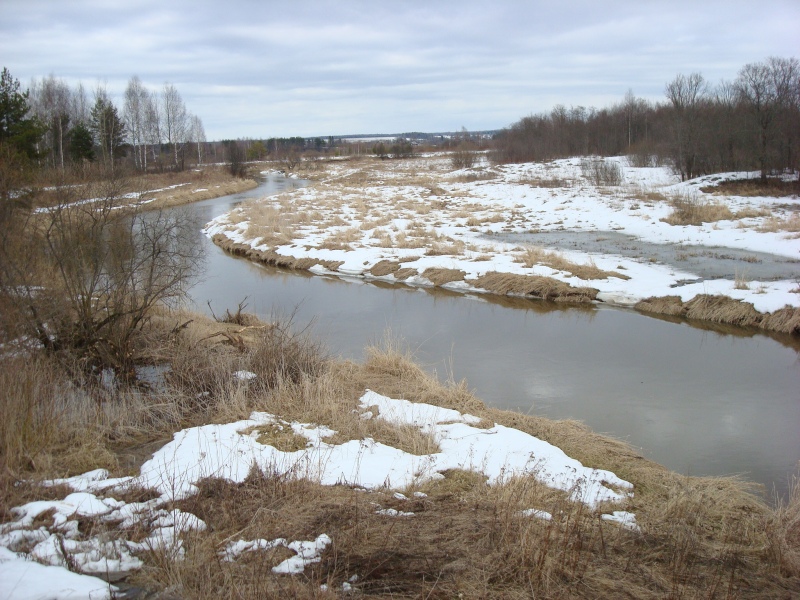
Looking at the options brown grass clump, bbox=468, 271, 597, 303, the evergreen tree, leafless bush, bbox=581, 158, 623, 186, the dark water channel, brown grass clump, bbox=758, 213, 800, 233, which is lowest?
the dark water channel

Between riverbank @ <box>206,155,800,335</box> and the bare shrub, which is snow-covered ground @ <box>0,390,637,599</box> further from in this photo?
the bare shrub

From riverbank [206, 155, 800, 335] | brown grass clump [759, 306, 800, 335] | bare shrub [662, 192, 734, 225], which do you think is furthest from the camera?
bare shrub [662, 192, 734, 225]

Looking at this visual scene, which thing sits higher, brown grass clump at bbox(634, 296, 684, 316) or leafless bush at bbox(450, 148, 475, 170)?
leafless bush at bbox(450, 148, 475, 170)

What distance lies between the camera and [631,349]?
1035cm

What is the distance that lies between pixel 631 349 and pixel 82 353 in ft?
27.9

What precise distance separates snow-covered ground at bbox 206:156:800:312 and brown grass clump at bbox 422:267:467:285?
12 centimetres

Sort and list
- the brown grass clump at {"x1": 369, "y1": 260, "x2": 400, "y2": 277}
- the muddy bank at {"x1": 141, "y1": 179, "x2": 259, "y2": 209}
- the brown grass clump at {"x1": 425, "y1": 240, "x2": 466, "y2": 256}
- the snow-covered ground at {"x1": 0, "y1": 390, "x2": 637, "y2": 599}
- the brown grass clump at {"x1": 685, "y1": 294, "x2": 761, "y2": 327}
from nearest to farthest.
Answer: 1. the snow-covered ground at {"x1": 0, "y1": 390, "x2": 637, "y2": 599}
2. the brown grass clump at {"x1": 685, "y1": 294, "x2": 761, "y2": 327}
3. the brown grass clump at {"x1": 369, "y1": 260, "x2": 400, "y2": 277}
4. the brown grass clump at {"x1": 425, "y1": 240, "x2": 466, "y2": 256}
5. the muddy bank at {"x1": 141, "y1": 179, "x2": 259, "y2": 209}

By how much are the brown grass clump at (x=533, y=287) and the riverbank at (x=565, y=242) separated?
3 cm

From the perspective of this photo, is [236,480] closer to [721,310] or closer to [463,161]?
[721,310]

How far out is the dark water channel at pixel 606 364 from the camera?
22.8 ft

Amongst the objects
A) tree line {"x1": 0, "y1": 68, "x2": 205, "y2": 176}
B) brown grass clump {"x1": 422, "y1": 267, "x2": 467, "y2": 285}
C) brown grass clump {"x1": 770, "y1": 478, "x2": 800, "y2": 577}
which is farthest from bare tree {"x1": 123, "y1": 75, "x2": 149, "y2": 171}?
brown grass clump {"x1": 770, "y1": 478, "x2": 800, "y2": 577}

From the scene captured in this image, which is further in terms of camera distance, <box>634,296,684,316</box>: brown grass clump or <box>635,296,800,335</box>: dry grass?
<box>634,296,684,316</box>: brown grass clump

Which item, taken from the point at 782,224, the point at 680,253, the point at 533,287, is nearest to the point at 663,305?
the point at 533,287

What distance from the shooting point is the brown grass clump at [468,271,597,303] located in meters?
13.7
